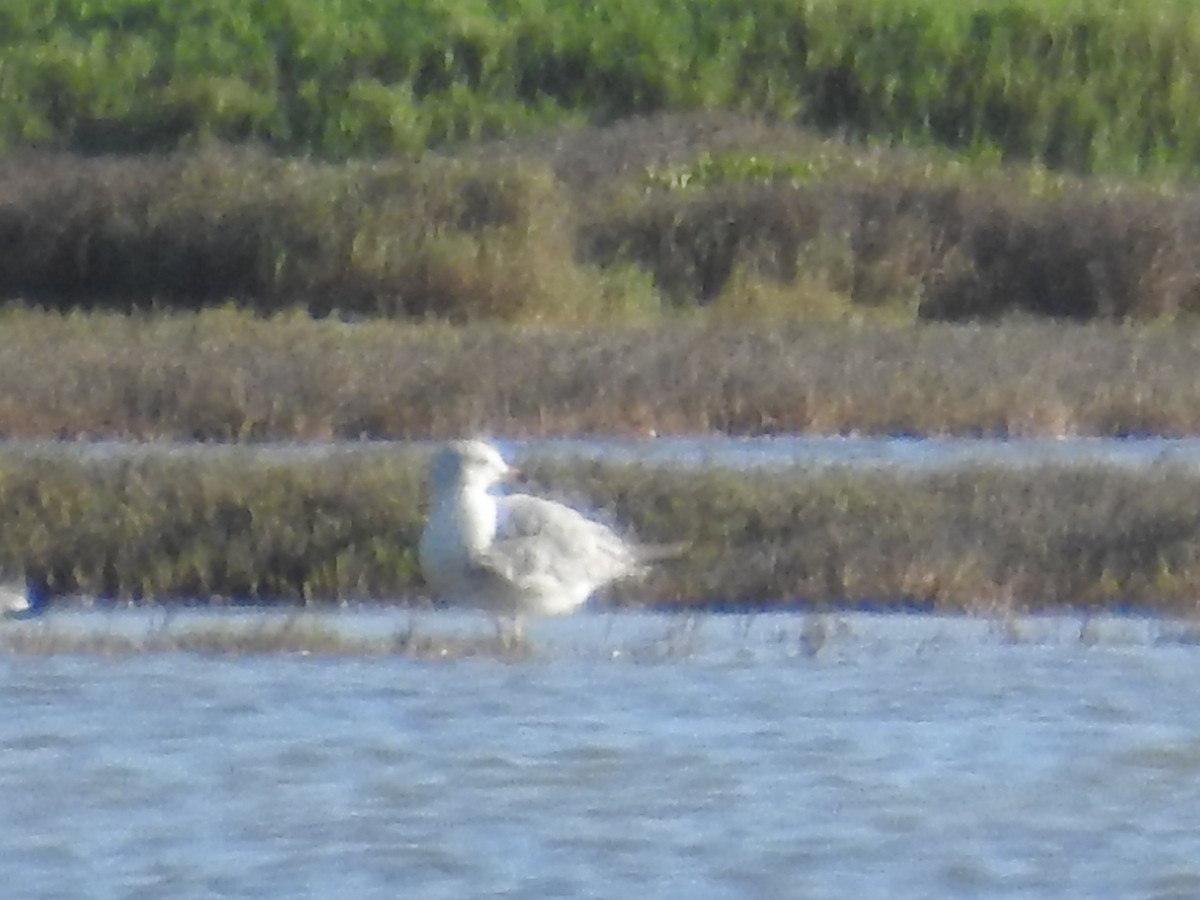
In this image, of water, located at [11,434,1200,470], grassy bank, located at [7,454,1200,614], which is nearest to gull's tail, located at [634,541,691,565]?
grassy bank, located at [7,454,1200,614]

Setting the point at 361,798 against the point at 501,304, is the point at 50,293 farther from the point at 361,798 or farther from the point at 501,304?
the point at 361,798

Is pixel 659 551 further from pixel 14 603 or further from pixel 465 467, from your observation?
pixel 14 603

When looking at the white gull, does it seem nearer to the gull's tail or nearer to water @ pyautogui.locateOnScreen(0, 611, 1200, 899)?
water @ pyautogui.locateOnScreen(0, 611, 1200, 899)

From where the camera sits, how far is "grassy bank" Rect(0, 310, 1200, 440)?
14.2 meters

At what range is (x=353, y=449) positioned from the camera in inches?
504

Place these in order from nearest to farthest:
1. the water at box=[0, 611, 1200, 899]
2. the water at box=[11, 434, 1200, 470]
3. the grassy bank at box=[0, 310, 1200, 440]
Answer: the water at box=[0, 611, 1200, 899] → the water at box=[11, 434, 1200, 470] → the grassy bank at box=[0, 310, 1200, 440]

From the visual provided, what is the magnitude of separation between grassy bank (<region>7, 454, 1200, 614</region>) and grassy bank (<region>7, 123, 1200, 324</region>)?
23.6 feet

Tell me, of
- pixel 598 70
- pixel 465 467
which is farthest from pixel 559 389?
pixel 598 70

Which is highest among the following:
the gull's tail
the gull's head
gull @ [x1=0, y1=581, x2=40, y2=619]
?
the gull's head


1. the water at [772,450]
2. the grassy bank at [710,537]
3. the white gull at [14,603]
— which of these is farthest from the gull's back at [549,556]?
the water at [772,450]

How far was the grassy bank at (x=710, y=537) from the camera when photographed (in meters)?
10.4

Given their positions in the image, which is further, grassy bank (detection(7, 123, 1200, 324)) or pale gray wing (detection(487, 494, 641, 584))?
grassy bank (detection(7, 123, 1200, 324))

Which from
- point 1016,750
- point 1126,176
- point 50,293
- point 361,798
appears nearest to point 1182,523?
point 1016,750

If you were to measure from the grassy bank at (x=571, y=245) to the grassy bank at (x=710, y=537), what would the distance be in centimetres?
719
